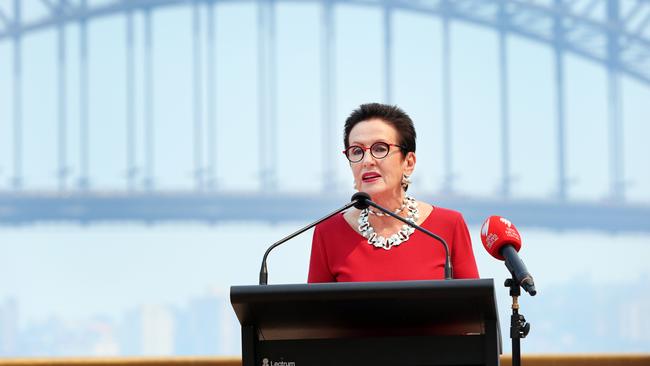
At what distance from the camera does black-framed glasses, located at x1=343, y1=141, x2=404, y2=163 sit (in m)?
1.86

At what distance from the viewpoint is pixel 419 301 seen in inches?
54.5

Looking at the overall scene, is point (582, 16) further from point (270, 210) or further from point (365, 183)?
point (365, 183)

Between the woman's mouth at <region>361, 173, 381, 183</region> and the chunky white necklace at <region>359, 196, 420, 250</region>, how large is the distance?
120mm

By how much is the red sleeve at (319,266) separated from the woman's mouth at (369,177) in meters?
0.19

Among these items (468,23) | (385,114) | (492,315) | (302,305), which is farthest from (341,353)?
(468,23)

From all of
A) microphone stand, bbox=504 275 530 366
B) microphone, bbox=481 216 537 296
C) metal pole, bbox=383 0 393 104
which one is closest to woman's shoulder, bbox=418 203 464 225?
microphone, bbox=481 216 537 296

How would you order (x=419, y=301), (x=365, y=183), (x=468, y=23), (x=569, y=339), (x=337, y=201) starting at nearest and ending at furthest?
1. (x=419, y=301)
2. (x=365, y=183)
3. (x=569, y=339)
4. (x=337, y=201)
5. (x=468, y=23)

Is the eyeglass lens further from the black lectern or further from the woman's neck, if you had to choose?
the black lectern

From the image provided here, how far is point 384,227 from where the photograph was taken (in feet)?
6.35

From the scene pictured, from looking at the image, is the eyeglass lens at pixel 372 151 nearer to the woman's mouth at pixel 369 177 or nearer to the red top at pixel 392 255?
the woman's mouth at pixel 369 177

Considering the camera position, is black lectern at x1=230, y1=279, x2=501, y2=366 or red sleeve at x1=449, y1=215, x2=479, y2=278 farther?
red sleeve at x1=449, y1=215, x2=479, y2=278

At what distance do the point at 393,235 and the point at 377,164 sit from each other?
0.47 ft

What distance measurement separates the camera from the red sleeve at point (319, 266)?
1.96 meters

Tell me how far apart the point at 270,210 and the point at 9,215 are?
1659 mm
